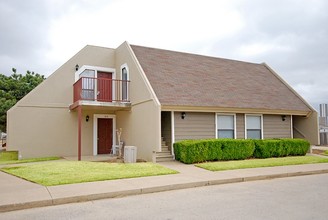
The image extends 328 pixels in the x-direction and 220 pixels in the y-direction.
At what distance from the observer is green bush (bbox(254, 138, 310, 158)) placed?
1352 cm

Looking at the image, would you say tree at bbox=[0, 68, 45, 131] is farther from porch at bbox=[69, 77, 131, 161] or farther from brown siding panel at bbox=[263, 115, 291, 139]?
brown siding panel at bbox=[263, 115, 291, 139]

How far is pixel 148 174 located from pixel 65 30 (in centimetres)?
1053

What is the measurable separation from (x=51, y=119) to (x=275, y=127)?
1270cm

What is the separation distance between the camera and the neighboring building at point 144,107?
1320 cm

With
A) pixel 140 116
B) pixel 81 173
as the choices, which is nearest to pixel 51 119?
pixel 140 116

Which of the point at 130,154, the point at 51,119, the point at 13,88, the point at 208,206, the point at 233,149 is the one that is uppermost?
the point at 13,88

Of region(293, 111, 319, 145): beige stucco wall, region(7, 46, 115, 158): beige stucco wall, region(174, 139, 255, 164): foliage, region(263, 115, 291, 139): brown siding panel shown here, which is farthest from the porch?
region(293, 111, 319, 145): beige stucco wall

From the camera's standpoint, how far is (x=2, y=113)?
1930 cm

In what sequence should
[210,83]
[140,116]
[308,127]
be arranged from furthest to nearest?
[308,127] < [210,83] < [140,116]

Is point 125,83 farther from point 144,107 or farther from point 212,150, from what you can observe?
point 212,150

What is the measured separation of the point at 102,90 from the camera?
1469 cm

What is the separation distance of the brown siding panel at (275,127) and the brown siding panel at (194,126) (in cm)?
370

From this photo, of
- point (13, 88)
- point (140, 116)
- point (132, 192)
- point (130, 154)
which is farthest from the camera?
point (13, 88)

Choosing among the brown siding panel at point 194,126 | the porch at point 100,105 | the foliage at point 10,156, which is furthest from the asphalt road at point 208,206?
the foliage at point 10,156
